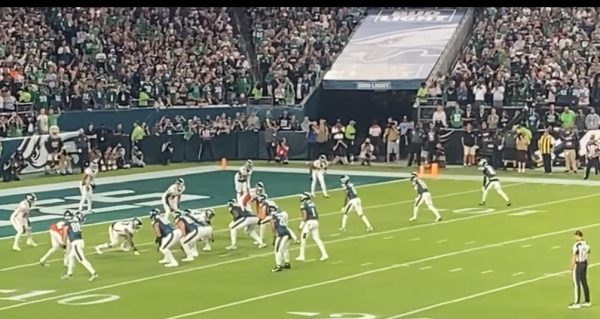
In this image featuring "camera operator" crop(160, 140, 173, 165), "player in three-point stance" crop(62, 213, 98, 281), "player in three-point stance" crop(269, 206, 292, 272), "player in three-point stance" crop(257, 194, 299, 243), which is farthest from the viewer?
"camera operator" crop(160, 140, 173, 165)

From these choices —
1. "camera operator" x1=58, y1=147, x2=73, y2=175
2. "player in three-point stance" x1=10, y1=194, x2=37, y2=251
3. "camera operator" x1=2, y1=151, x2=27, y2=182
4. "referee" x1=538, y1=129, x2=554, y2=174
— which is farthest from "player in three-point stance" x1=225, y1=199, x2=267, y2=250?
"referee" x1=538, y1=129, x2=554, y2=174

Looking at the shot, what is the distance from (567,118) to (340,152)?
4688 mm

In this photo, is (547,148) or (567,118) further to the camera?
(567,118)

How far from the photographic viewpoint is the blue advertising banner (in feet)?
104

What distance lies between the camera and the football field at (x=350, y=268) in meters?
14.8

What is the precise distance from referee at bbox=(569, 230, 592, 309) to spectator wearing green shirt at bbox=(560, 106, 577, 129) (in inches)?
466

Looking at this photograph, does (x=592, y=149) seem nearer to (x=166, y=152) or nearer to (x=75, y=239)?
(x=166, y=152)

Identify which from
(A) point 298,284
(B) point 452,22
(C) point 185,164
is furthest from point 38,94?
(A) point 298,284

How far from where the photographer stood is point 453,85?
2956 cm

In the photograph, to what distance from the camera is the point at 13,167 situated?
992 inches

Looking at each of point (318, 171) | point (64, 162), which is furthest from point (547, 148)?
point (64, 162)

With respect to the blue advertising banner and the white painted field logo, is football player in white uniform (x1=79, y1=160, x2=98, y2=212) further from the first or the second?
the blue advertising banner

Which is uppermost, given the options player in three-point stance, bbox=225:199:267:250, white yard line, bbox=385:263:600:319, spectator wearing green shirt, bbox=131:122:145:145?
spectator wearing green shirt, bbox=131:122:145:145

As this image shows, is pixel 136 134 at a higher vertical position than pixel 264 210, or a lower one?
higher
